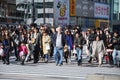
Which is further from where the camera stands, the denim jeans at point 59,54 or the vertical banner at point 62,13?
the vertical banner at point 62,13

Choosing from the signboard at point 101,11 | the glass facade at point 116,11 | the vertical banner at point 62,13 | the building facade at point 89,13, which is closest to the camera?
the vertical banner at point 62,13

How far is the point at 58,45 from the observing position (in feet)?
63.9

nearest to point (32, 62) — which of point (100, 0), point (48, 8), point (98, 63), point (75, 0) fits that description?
point (98, 63)

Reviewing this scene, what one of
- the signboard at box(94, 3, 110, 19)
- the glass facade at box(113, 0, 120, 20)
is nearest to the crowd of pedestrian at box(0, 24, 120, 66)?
the signboard at box(94, 3, 110, 19)

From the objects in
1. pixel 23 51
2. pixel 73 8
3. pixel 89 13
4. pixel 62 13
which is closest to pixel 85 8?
pixel 89 13

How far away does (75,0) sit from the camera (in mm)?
88062

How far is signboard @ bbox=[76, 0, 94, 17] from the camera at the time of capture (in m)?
88.8

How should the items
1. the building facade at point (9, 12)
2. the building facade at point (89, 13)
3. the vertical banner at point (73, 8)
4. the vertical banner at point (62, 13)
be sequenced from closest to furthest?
the vertical banner at point (62, 13) < the building facade at point (9, 12) < the vertical banner at point (73, 8) < the building facade at point (89, 13)

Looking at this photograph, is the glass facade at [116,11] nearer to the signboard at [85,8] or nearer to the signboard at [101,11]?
the signboard at [101,11]

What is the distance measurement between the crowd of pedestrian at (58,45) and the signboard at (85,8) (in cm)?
6671

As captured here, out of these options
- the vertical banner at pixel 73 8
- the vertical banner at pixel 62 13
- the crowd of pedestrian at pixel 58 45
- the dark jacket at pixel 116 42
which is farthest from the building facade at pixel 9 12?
the dark jacket at pixel 116 42

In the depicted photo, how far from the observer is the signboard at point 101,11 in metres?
95.8

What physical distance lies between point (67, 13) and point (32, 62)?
2384 inches

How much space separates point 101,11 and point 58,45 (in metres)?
78.2
